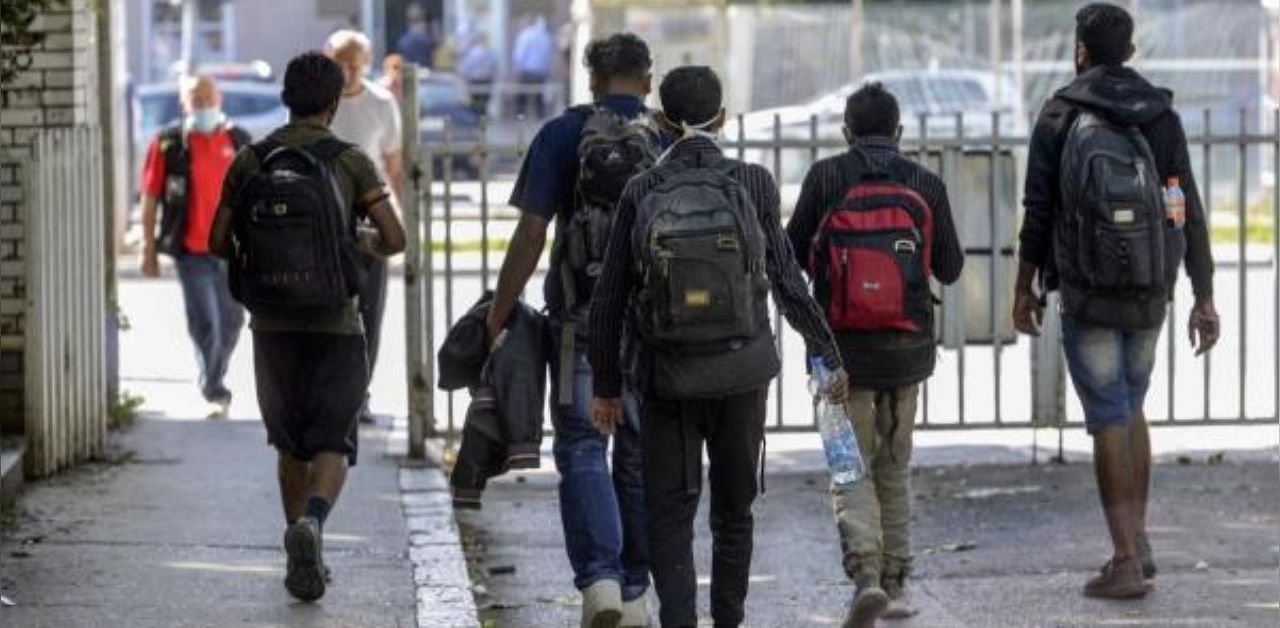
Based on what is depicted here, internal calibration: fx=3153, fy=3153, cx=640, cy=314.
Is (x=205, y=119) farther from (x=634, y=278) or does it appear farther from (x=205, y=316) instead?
(x=634, y=278)

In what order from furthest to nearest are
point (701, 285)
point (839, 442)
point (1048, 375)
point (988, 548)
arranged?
point (1048, 375), point (988, 548), point (839, 442), point (701, 285)

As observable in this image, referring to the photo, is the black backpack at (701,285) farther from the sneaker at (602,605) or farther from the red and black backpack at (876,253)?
the red and black backpack at (876,253)

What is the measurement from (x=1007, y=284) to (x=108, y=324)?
4028mm

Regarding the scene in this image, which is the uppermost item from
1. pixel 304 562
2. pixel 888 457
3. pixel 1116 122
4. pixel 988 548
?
pixel 1116 122

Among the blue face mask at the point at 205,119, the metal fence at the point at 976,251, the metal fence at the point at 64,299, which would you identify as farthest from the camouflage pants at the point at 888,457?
the blue face mask at the point at 205,119

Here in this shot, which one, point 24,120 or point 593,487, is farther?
point 24,120

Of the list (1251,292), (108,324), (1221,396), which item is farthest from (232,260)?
(1251,292)

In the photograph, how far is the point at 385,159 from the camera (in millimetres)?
15125

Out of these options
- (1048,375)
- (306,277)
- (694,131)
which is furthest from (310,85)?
(1048,375)

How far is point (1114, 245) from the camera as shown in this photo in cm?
966

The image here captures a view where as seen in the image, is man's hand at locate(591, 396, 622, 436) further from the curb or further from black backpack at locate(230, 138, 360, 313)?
black backpack at locate(230, 138, 360, 313)

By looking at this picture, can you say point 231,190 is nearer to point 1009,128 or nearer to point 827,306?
point 827,306

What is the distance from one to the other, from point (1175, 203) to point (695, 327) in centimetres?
246

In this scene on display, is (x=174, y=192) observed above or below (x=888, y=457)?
above
